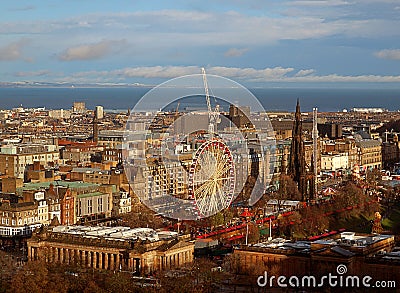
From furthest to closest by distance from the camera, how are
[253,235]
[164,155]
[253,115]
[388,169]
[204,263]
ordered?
[253,115] < [388,169] < [164,155] < [253,235] < [204,263]

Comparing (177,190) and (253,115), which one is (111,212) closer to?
(177,190)

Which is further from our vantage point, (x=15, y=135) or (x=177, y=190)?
(x=15, y=135)

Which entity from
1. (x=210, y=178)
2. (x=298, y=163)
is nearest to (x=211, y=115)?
(x=298, y=163)

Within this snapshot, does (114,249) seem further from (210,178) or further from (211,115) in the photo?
(211,115)

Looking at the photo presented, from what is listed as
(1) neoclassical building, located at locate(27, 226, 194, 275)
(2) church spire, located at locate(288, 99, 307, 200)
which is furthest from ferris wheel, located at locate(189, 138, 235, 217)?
(2) church spire, located at locate(288, 99, 307, 200)

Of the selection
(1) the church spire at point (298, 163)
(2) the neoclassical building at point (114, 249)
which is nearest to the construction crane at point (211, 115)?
(1) the church spire at point (298, 163)

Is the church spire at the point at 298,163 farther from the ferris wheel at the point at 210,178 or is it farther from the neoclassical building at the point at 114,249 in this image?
the neoclassical building at the point at 114,249

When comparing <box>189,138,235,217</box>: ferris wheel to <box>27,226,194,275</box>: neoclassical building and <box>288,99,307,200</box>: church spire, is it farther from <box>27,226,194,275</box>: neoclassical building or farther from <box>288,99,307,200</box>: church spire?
<box>288,99,307,200</box>: church spire

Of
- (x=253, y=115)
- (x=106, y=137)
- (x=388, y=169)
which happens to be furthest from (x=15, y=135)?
(x=388, y=169)
